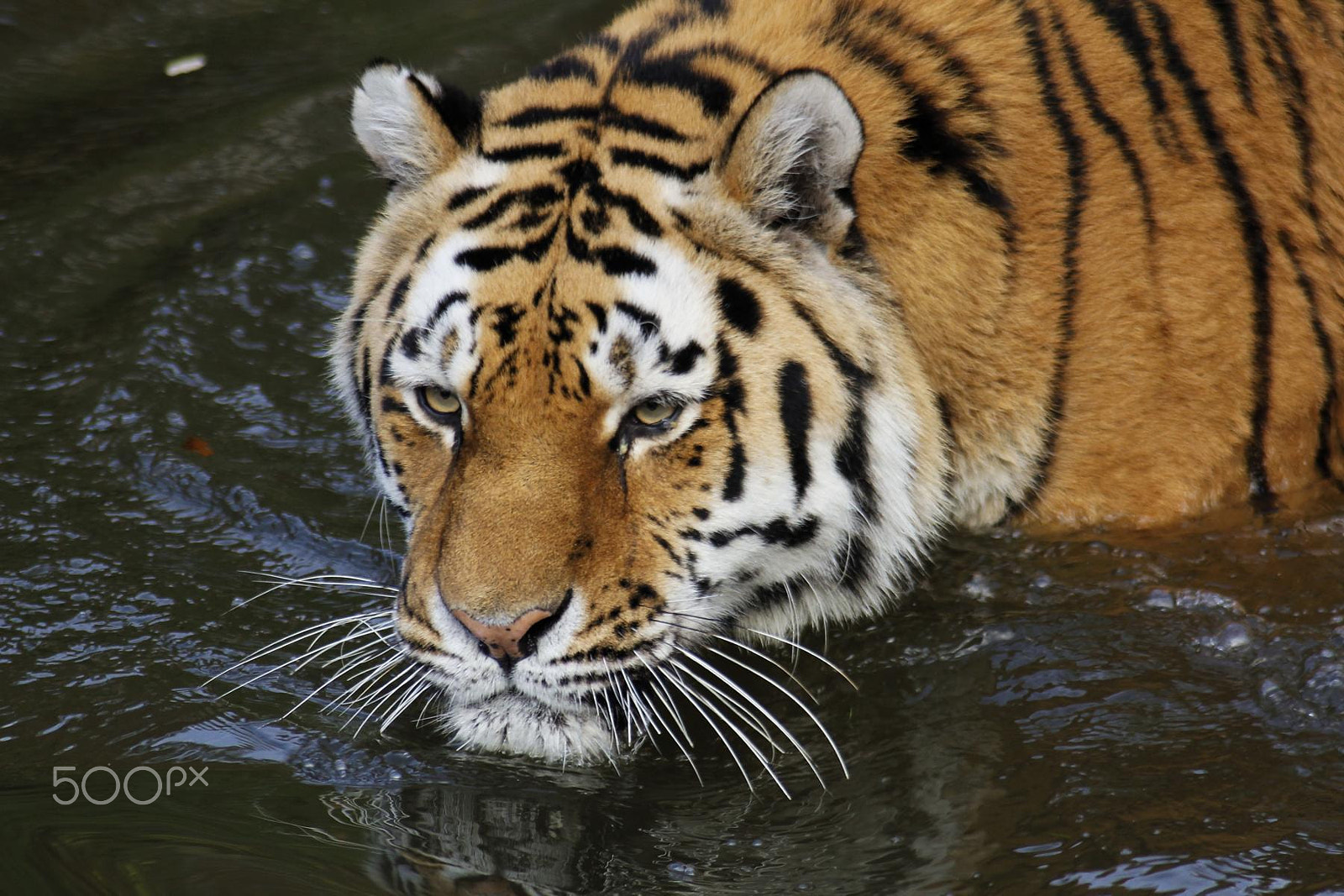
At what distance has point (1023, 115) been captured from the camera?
Result: 2975 mm

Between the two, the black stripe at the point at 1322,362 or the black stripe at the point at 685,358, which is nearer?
the black stripe at the point at 685,358

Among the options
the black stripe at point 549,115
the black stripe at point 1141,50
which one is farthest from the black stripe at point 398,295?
the black stripe at point 1141,50

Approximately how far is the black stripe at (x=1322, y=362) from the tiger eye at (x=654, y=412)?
1401 mm

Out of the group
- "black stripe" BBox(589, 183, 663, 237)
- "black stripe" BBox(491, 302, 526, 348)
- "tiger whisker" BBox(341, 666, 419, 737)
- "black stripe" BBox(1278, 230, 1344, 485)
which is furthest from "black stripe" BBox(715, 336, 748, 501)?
"black stripe" BBox(1278, 230, 1344, 485)

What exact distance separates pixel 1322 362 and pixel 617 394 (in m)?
1.56

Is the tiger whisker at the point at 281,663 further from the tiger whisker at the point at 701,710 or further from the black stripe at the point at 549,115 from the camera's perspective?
the black stripe at the point at 549,115

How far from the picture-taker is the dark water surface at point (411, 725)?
2.48m

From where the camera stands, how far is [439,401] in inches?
104

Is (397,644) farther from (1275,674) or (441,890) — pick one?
(1275,674)

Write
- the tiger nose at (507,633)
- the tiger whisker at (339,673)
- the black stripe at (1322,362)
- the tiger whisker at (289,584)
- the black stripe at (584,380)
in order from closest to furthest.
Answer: the tiger nose at (507,633)
the black stripe at (584,380)
the tiger whisker at (339,673)
the black stripe at (1322,362)
the tiger whisker at (289,584)

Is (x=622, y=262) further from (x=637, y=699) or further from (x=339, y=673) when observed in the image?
(x=339, y=673)

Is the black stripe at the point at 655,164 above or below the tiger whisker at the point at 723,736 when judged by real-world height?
above

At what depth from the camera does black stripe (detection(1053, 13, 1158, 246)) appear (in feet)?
9.96

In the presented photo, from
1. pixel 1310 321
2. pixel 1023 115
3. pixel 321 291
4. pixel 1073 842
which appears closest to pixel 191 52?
pixel 321 291
